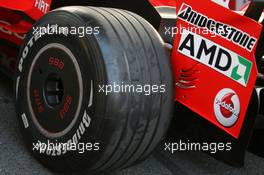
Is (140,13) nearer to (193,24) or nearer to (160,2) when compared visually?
(160,2)

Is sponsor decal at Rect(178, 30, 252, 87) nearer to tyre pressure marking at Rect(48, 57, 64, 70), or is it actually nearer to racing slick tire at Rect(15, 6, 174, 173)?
racing slick tire at Rect(15, 6, 174, 173)

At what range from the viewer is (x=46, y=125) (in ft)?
7.11

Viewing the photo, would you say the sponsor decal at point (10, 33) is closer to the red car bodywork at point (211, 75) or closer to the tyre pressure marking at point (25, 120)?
the tyre pressure marking at point (25, 120)

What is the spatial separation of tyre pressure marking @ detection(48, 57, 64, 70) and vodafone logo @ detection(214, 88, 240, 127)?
2.37 feet

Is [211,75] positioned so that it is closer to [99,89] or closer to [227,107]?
[227,107]

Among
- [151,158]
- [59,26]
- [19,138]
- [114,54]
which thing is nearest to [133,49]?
[114,54]

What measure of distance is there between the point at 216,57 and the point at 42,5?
1.22 meters

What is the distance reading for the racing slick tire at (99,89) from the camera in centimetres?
183

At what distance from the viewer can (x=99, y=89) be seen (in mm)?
1832

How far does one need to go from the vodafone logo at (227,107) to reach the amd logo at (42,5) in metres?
1.23

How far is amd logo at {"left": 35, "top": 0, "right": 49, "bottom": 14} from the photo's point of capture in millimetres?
2572

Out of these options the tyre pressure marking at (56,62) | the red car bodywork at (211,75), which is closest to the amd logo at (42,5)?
the tyre pressure marking at (56,62)

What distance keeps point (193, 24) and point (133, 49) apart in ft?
0.88

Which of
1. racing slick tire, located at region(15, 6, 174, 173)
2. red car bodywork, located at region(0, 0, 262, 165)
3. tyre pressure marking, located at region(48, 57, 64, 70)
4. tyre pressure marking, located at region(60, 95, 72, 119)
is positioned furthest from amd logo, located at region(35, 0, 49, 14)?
red car bodywork, located at region(0, 0, 262, 165)
